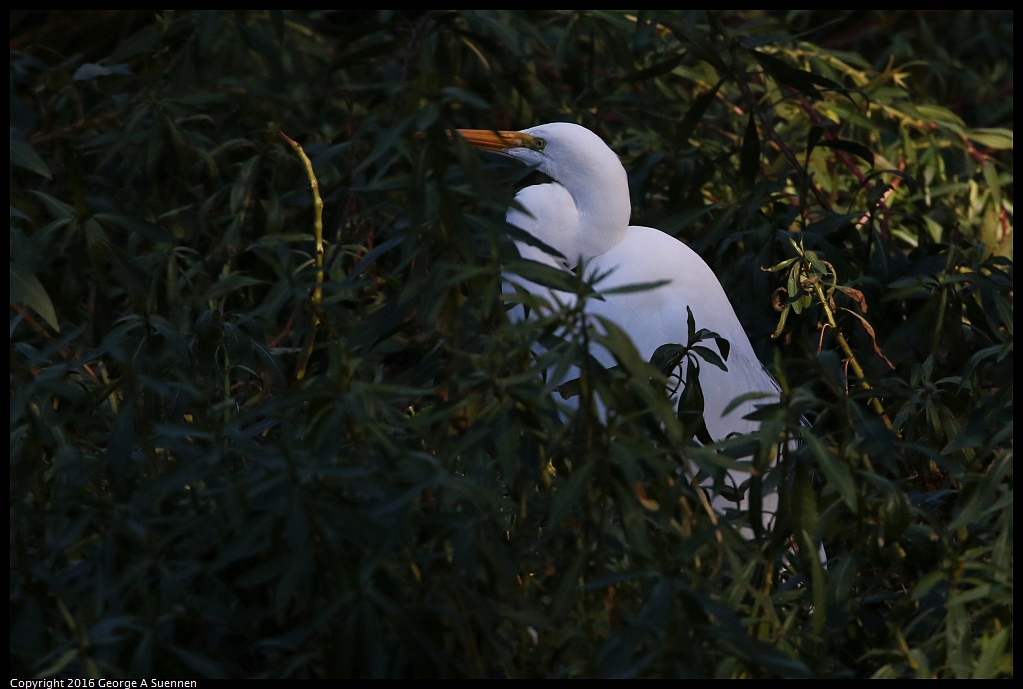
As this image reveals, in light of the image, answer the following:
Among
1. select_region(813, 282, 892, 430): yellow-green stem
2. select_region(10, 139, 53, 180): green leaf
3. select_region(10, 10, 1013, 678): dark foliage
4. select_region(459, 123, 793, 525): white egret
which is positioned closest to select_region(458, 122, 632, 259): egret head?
select_region(459, 123, 793, 525): white egret

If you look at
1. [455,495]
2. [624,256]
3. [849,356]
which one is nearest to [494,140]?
[624,256]

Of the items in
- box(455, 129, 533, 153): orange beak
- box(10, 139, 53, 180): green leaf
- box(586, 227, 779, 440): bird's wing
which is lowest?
box(586, 227, 779, 440): bird's wing

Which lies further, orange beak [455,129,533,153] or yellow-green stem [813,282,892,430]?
orange beak [455,129,533,153]

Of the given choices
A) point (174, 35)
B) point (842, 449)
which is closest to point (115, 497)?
point (842, 449)

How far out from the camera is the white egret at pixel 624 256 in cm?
193

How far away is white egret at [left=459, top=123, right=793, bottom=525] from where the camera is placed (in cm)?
193

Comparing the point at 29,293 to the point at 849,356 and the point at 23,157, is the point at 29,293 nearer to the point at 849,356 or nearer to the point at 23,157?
the point at 23,157

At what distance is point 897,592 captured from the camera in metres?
1.37

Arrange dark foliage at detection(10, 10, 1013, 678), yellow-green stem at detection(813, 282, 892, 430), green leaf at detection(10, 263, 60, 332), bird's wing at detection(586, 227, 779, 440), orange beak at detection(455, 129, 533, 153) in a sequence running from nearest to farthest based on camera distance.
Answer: dark foliage at detection(10, 10, 1013, 678)
green leaf at detection(10, 263, 60, 332)
yellow-green stem at detection(813, 282, 892, 430)
bird's wing at detection(586, 227, 779, 440)
orange beak at detection(455, 129, 533, 153)

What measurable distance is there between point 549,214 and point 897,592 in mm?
893

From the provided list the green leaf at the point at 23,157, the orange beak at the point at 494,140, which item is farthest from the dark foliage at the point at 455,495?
the orange beak at the point at 494,140

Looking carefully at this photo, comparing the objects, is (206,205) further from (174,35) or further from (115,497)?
(115,497)

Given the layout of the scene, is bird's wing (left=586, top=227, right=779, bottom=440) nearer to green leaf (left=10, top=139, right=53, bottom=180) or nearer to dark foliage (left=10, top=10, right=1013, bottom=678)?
dark foliage (left=10, top=10, right=1013, bottom=678)

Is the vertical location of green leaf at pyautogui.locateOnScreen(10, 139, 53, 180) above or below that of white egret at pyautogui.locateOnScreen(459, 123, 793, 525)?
above
